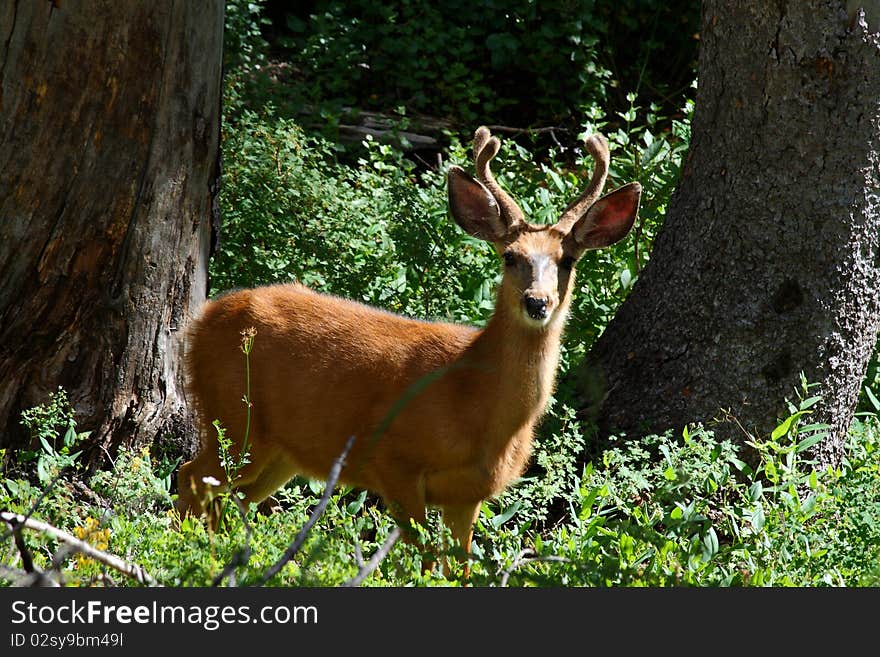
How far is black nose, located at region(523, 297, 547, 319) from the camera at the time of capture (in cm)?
522

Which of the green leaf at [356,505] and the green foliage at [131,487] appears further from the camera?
the green leaf at [356,505]

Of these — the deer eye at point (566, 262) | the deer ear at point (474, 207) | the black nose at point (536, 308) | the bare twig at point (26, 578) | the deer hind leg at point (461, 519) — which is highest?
the deer ear at point (474, 207)

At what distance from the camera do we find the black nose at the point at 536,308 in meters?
5.22

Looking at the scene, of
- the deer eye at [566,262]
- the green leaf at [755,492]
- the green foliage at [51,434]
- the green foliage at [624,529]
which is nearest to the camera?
the green foliage at [624,529]

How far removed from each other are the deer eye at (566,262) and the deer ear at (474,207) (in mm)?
320

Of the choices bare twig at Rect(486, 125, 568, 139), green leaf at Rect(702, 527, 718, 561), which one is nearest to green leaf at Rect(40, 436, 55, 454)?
green leaf at Rect(702, 527, 718, 561)

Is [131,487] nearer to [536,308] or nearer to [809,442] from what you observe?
[536,308]

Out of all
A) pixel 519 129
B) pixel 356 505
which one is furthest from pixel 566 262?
pixel 519 129

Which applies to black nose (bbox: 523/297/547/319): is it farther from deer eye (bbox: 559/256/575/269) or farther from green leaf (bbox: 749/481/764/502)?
green leaf (bbox: 749/481/764/502)

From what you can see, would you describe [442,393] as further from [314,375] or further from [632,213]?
[632,213]

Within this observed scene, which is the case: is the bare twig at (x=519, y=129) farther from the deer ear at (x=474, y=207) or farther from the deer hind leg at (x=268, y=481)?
the deer hind leg at (x=268, y=481)

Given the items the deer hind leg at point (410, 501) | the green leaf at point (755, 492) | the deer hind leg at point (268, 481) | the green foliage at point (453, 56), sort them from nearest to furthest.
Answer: the green leaf at point (755, 492), the deer hind leg at point (410, 501), the deer hind leg at point (268, 481), the green foliage at point (453, 56)

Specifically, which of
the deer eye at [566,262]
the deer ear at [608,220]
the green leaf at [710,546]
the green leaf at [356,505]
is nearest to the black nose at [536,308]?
the deer eye at [566,262]

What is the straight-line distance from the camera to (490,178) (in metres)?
5.84
